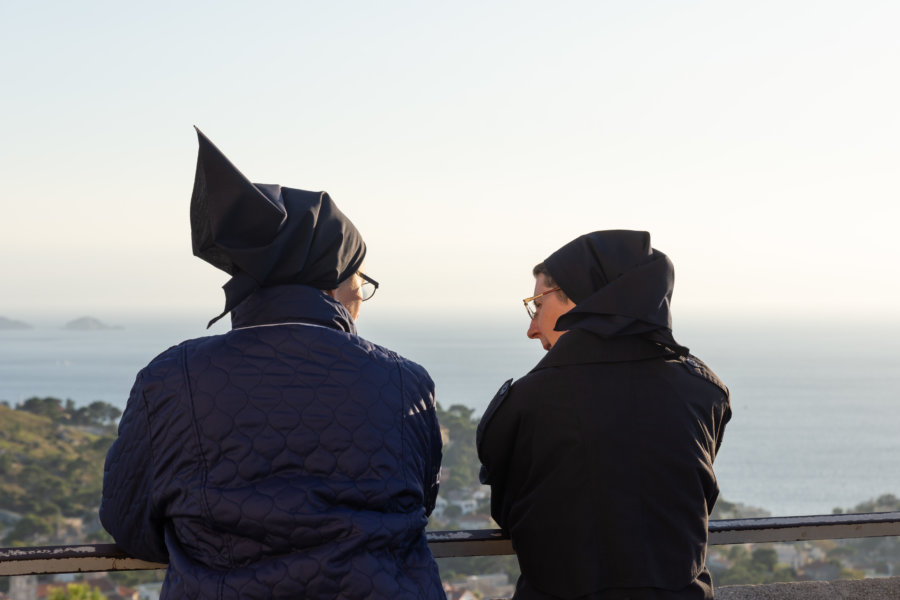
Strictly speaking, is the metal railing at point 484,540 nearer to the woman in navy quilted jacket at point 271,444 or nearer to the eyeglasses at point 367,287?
the woman in navy quilted jacket at point 271,444

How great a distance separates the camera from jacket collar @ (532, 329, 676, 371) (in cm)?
185

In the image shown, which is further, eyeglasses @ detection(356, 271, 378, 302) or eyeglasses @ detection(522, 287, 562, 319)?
eyeglasses @ detection(522, 287, 562, 319)

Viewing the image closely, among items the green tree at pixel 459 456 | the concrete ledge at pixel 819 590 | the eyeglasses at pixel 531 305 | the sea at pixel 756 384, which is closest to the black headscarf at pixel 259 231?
the eyeglasses at pixel 531 305

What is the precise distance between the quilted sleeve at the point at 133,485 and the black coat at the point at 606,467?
0.70 meters

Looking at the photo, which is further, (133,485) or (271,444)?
(133,485)

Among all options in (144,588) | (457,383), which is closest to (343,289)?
(144,588)

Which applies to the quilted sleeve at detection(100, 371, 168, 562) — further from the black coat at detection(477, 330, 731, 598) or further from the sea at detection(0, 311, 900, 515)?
the sea at detection(0, 311, 900, 515)

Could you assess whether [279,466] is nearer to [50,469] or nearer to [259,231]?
[259,231]

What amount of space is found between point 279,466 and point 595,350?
746 millimetres

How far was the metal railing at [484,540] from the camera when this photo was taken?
173cm

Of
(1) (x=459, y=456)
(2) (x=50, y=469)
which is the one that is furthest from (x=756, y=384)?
(2) (x=50, y=469)

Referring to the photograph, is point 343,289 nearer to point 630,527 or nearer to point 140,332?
point 630,527

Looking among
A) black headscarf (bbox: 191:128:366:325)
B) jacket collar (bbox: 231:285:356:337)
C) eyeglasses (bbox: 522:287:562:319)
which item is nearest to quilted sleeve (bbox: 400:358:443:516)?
jacket collar (bbox: 231:285:356:337)

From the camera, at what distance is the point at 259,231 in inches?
62.6
